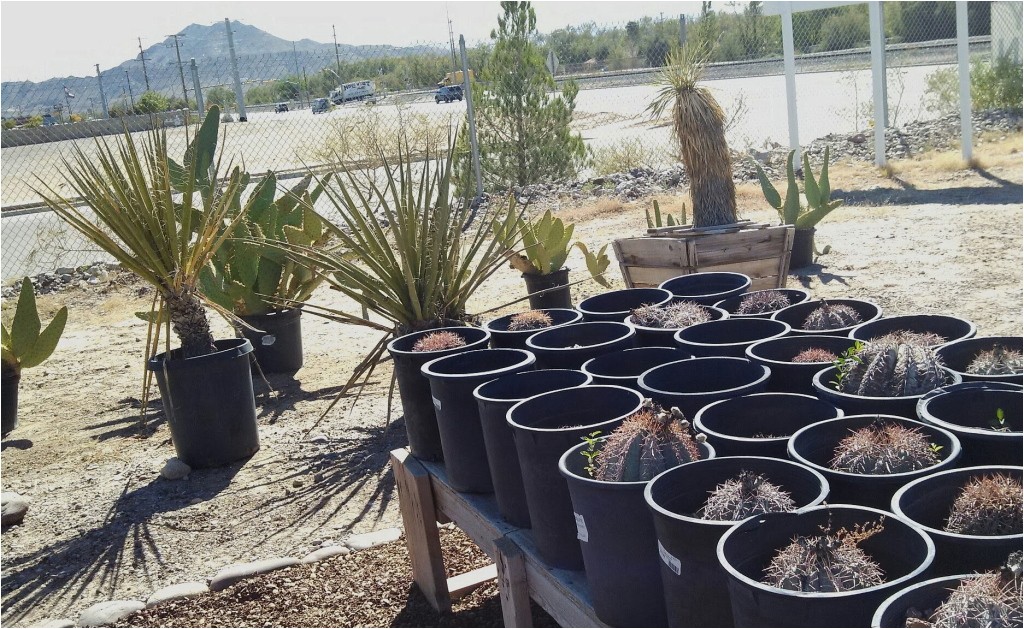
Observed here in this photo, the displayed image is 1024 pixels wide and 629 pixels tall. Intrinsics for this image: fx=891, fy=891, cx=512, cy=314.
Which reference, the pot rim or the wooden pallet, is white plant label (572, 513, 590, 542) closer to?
the wooden pallet

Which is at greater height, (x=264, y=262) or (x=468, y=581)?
(x=264, y=262)

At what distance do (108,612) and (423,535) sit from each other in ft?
3.87

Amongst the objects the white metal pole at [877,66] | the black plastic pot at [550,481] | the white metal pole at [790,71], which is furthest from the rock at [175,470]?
the white metal pole at [877,66]

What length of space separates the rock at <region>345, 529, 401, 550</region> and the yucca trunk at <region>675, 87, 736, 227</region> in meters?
3.41

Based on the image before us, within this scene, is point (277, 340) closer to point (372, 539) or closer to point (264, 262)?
point (264, 262)

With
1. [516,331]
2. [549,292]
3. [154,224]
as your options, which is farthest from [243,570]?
[549,292]

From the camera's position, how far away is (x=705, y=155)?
19.6 feet

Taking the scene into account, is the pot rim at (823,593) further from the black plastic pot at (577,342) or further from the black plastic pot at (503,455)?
the black plastic pot at (577,342)

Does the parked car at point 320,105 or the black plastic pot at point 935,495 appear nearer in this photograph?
the black plastic pot at point 935,495

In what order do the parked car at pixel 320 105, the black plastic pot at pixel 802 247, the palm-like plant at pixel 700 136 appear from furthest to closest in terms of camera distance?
the parked car at pixel 320 105 < the black plastic pot at pixel 802 247 < the palm-like plant at pixel 700 136

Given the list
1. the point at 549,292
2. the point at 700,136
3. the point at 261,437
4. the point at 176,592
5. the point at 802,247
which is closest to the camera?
the point at 176,592

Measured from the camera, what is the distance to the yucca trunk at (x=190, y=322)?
4.23 m

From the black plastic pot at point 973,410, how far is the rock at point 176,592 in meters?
2.56

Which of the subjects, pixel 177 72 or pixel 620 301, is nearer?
pixel 620 301
